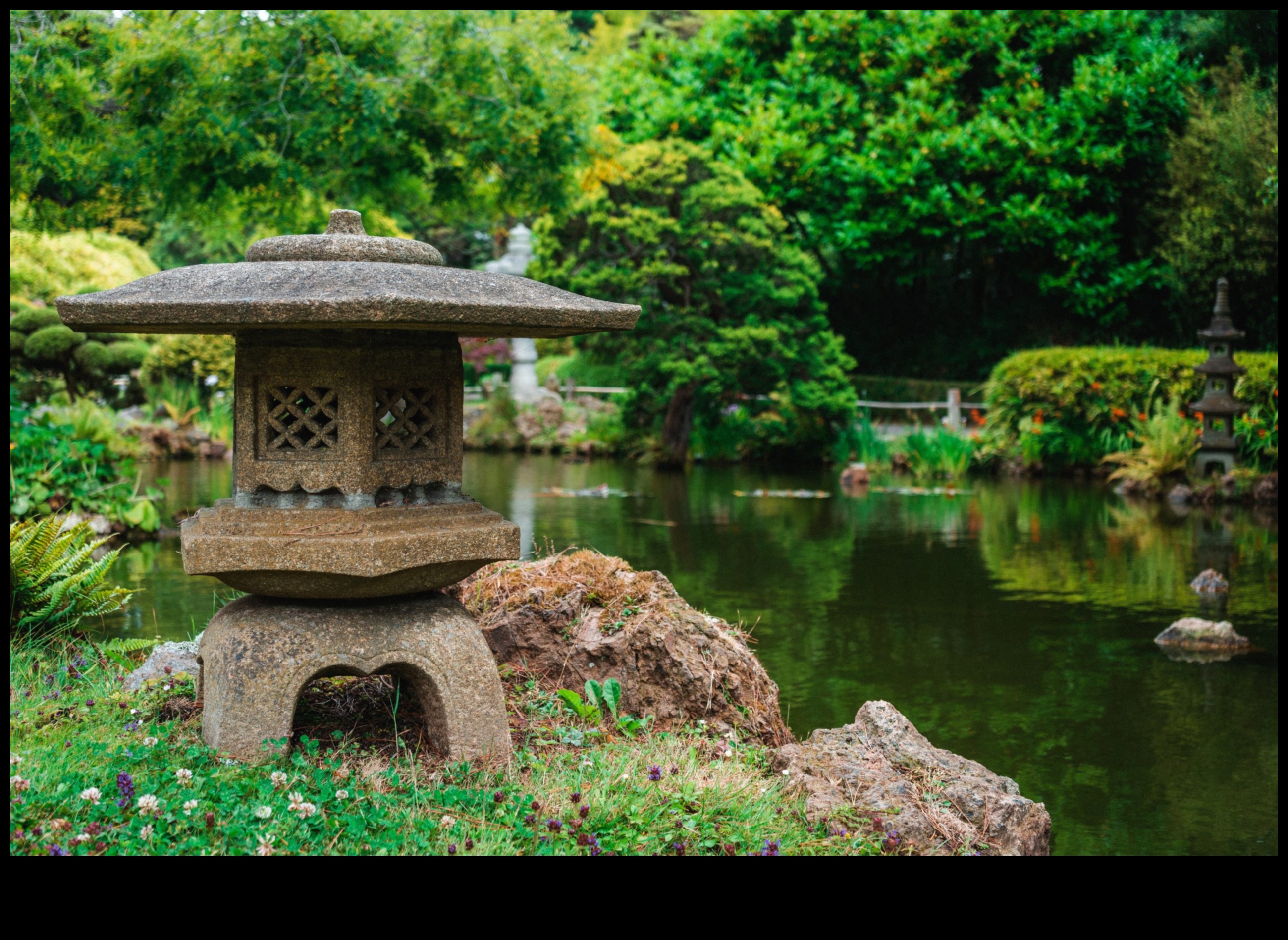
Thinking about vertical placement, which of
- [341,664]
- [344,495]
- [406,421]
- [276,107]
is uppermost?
[276,107]

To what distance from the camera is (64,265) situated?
68.4 ft

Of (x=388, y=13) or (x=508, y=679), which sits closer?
(x=508, y=679)

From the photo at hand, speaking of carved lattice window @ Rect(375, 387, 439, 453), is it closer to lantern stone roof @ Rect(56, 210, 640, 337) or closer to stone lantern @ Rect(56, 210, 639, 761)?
stone lantern @ Rect(56, 210, 639, 761)

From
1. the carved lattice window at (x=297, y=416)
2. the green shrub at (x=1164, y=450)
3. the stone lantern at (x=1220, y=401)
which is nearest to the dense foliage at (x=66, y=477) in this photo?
the carved lattice window at (x=297, y=416)

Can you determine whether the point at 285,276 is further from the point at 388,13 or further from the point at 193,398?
the point at 193,398

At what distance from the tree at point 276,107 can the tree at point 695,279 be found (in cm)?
364

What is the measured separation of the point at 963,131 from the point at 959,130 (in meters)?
0.07

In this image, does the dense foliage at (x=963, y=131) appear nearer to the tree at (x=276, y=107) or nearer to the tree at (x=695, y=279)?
the tree at (x=695, y=279)

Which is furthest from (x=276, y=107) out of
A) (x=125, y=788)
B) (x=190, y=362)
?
(x=190, y=362)

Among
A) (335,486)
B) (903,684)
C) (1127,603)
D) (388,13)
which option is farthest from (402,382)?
(388,13)

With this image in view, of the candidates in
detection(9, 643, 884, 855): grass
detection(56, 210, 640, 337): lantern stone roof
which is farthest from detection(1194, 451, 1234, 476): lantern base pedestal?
detection(56, 210, 640, 337): lantern stone roof

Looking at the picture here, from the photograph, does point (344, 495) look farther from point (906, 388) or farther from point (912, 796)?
point (906, 388)

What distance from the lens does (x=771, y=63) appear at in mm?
21438

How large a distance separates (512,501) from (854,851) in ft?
32.4
